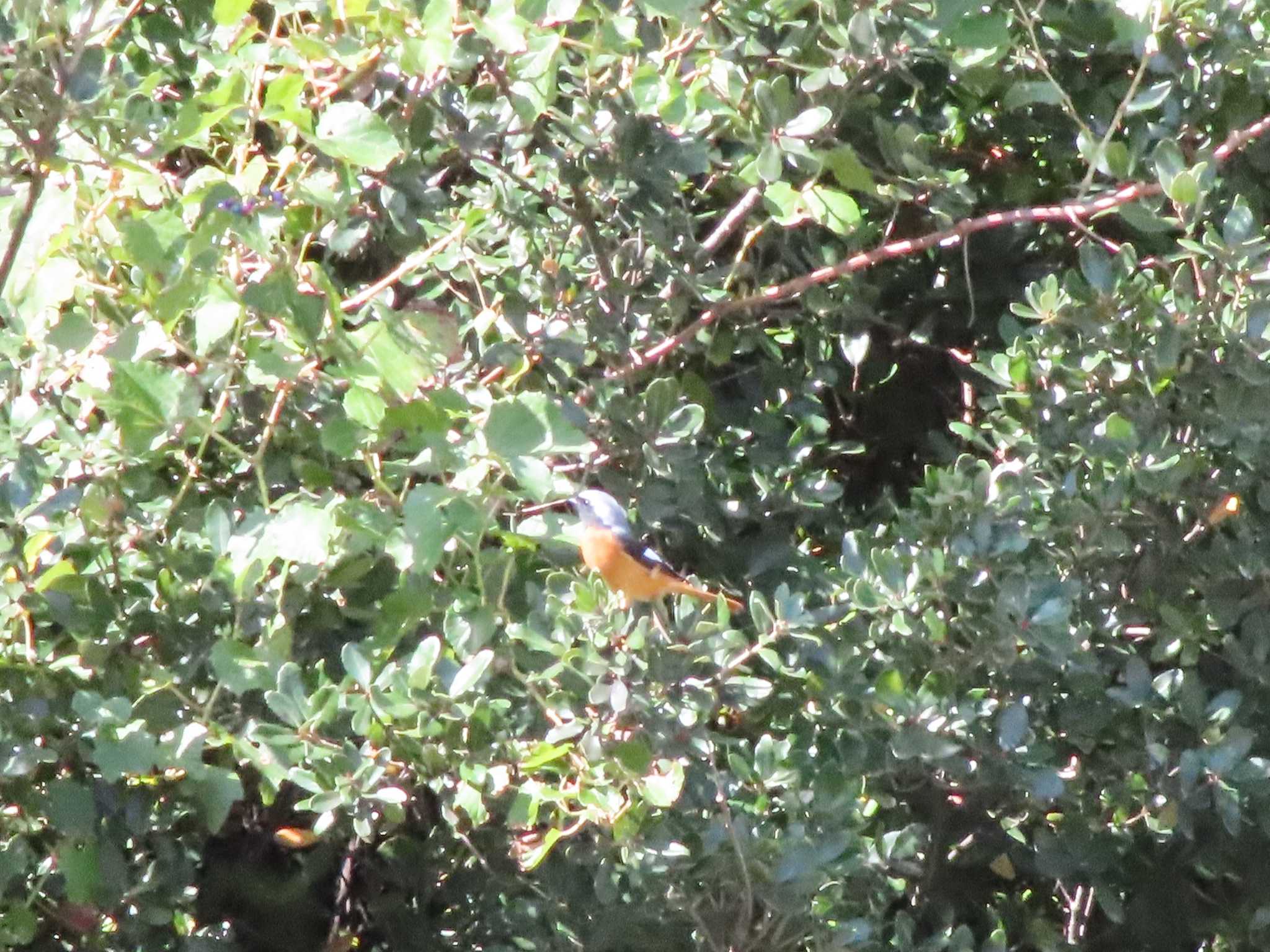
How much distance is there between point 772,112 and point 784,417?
798 mm

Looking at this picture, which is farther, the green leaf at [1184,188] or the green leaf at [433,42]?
the green leaf at [1184,188]

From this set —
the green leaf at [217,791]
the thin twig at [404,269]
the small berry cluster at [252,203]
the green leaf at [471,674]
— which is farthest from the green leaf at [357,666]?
the small berry cluster at [252,203]

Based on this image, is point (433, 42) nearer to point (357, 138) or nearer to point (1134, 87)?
point (357, 138)

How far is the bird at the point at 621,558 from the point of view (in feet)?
8.84

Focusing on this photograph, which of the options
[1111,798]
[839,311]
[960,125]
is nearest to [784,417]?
[839,311]

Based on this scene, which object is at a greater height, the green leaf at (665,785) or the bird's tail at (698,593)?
the green leaf at (665,785)

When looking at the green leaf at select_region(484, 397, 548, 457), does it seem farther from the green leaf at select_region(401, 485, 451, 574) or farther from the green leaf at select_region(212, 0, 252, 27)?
the green leaf at select_region(212, 0, 252, 27)

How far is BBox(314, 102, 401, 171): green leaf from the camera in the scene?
242 centimetres

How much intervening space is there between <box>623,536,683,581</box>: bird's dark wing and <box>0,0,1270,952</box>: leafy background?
2.9 inches

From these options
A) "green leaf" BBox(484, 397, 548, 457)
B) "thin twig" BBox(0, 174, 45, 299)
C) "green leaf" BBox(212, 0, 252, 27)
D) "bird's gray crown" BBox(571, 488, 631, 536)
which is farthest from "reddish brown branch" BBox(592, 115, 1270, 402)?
"thin twig" BBox(0, 174, 45, 299)

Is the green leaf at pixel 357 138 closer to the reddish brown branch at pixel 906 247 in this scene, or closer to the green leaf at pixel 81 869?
the reddish brown branch at pixel 906 247

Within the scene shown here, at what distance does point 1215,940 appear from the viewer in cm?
320

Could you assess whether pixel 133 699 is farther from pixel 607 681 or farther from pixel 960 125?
pixel 960 125

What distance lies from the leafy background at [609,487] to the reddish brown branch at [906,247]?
1.0 inches
